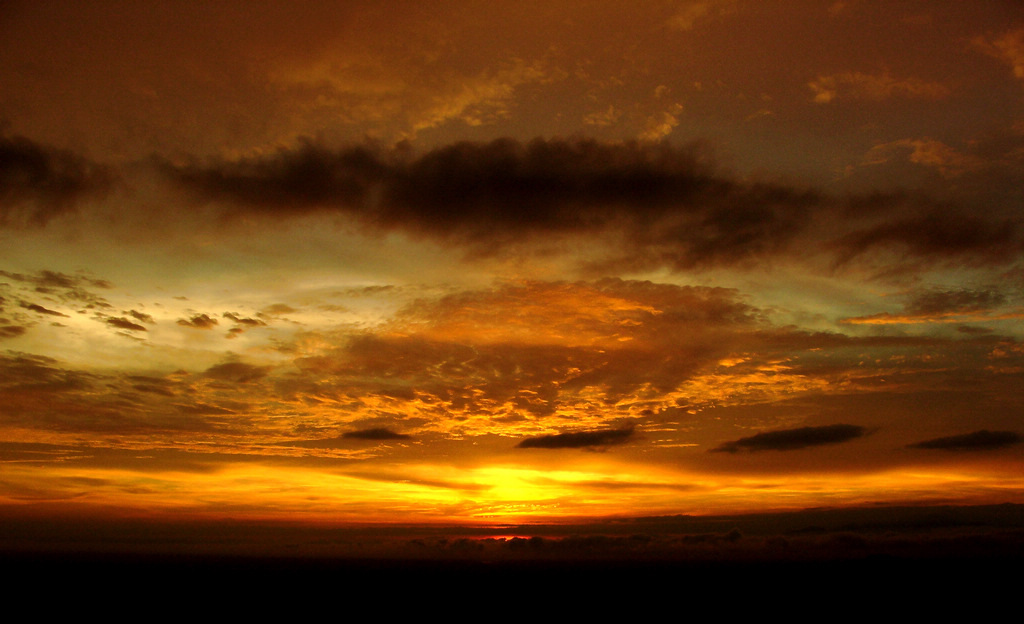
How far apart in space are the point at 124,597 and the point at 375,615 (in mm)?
89278

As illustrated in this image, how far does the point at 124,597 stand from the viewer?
173m

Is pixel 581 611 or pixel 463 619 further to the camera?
pixel 581 611

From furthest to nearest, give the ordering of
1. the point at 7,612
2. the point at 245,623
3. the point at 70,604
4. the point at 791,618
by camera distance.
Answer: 1. the point at 70,604
2. the point at 791,618
3. the point at 7,612
4. the point at 245,623

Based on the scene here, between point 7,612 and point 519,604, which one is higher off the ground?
point 7,612

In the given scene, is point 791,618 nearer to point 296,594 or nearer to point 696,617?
point 696,617

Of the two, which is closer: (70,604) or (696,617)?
(696,617)

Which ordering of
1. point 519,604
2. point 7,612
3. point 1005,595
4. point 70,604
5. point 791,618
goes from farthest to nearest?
point 1005,595, point 519,604, point 70,604, point 791,618, point 7,612

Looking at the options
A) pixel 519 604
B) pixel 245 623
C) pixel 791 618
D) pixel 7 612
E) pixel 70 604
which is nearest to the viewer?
pixel 245 623

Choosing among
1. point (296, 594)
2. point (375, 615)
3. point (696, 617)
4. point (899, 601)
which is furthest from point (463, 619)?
point (899, 601)

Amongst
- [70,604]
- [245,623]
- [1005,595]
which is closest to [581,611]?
[245,623]

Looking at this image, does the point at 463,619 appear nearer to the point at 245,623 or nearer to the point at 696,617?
the point at 245,623

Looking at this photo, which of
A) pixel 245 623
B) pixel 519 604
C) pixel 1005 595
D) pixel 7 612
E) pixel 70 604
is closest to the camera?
pixel 245 623

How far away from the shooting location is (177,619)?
12169 centimetres

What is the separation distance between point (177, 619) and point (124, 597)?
233 ft
